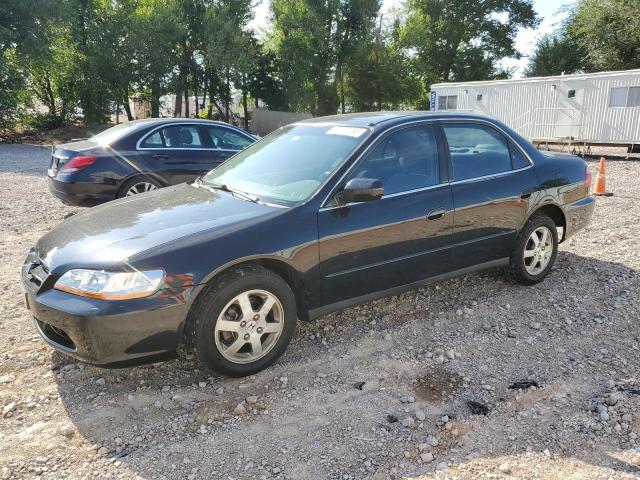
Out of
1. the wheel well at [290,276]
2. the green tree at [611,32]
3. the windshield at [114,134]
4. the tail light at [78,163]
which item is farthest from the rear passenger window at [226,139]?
the green tree at [611,32]

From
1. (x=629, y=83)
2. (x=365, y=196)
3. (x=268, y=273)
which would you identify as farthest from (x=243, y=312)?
(x=629, y=83)

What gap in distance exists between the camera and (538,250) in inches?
193

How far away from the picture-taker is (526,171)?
470 centimetres

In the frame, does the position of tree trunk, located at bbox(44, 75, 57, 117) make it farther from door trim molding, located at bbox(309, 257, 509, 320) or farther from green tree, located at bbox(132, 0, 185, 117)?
door trim molding, located at bbox(309, 257, 509, 320)

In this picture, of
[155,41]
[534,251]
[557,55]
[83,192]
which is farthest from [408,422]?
[557,55]

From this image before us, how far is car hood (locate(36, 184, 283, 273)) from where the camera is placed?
10.1 feet

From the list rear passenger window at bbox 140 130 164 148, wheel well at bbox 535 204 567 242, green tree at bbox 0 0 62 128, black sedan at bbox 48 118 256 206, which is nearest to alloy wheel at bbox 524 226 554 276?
wheel well at bbox 535 204 567 242

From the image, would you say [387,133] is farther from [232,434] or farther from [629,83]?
[629,83]

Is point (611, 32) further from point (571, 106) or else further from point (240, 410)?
point (240, 410)

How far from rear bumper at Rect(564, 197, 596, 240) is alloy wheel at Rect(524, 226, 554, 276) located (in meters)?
0.32

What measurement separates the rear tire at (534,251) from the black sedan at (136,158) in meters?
4.31

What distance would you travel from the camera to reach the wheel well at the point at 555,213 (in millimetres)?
4918

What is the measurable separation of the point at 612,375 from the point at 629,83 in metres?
16.3

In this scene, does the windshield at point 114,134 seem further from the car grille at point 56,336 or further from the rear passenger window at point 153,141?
the car grille at point 56,336
